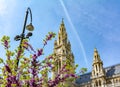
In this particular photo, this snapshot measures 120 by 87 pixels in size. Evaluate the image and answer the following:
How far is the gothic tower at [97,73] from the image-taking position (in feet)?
160

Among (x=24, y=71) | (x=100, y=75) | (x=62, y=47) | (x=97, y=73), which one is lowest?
(x=24, y=71)

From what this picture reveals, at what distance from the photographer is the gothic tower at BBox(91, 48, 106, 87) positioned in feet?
160

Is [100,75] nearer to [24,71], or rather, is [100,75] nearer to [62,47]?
[62,47]

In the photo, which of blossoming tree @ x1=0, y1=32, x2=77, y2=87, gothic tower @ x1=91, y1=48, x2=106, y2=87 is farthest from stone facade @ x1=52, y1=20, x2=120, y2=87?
blossoming tree @ x1=0, y1=32, x2=77, y2=87

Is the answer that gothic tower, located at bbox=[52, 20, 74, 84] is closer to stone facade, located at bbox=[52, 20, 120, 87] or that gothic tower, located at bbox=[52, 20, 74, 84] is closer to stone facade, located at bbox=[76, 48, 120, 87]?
stone facade, located at bbox=[52, 20, 120, 87]

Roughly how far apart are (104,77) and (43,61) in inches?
1728

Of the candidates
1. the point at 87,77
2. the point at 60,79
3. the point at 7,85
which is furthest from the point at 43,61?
the point at 87,77

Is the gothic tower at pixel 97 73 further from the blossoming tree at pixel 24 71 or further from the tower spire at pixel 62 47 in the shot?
the blossoming tree at pixel 24 71

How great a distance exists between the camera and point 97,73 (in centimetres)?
5094

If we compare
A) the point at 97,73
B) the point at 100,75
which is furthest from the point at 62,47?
the point at 100,75

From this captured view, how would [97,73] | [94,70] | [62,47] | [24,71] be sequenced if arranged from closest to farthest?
[24,71] → [97,73] → [94,70] → [62,47]

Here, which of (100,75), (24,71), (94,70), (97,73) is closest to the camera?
(24,71)

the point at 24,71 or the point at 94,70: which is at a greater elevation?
the point at 94,70

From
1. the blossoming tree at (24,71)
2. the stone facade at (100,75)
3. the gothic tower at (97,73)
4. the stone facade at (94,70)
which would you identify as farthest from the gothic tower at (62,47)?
the blossoming tree at (24,71)
